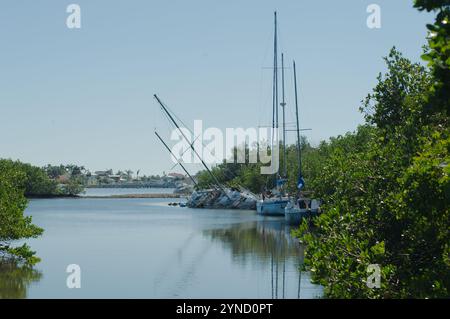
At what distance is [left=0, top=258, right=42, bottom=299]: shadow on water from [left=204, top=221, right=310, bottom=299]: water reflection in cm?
1184

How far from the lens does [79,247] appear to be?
5344cm

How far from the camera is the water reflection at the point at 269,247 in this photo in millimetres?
35734

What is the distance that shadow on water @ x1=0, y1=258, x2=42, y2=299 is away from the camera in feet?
100

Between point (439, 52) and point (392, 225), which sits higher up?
point (439, 52)

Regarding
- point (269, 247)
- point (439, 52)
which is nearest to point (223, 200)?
point (269, 247)

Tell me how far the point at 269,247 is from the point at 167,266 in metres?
11.7

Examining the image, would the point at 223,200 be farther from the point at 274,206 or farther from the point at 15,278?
the point at 15,278

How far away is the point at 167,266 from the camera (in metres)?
41.7

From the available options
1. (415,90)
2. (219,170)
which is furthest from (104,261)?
(219,170)

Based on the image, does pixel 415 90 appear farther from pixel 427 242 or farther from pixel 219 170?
pixel 219 170

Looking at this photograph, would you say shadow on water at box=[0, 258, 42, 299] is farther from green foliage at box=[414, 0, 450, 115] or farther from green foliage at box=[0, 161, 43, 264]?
green foliage at box=[414, 0, 450, 115]

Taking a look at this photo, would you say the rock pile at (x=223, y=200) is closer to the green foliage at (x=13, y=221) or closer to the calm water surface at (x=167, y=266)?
the calm water surface at (x=167, y=266)
